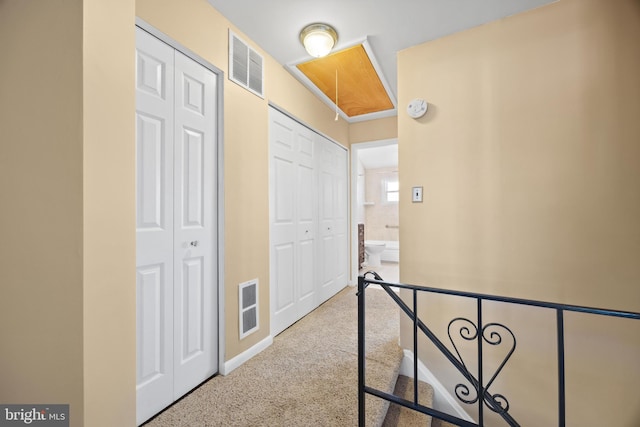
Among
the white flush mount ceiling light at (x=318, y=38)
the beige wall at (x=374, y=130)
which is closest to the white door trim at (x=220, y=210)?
the white flush mount ceiling light at (x=318, y=38)

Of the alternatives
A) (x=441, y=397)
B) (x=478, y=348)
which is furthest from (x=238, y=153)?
(x=441, y=397)

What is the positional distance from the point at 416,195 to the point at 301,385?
1.46 metres

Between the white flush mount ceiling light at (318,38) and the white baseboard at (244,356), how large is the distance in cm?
219

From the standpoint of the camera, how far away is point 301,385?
5.22 feet

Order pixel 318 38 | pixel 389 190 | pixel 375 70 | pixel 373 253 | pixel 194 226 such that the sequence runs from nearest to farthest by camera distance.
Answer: pixel 194 226 < pixel 318 38 < pixel 375 70 < pixel 373 253 < pixel 389 190

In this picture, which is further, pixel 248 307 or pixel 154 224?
pixel 248 307

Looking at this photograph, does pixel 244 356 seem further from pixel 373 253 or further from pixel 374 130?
pixel 373 253

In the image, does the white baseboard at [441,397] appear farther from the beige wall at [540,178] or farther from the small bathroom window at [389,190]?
the small bathroom window at [389,190]

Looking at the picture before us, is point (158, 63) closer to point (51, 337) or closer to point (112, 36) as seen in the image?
point (112, 36)

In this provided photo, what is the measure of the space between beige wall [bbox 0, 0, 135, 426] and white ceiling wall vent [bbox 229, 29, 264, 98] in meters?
0.92

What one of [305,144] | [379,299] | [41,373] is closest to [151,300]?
[41,373]

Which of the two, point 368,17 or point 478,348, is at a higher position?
point 368,17

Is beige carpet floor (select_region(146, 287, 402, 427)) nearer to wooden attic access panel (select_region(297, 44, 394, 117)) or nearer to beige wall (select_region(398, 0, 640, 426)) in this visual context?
beige wall (select_region(398, 0, 640, 426))

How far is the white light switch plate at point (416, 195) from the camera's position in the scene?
6.26 ft
